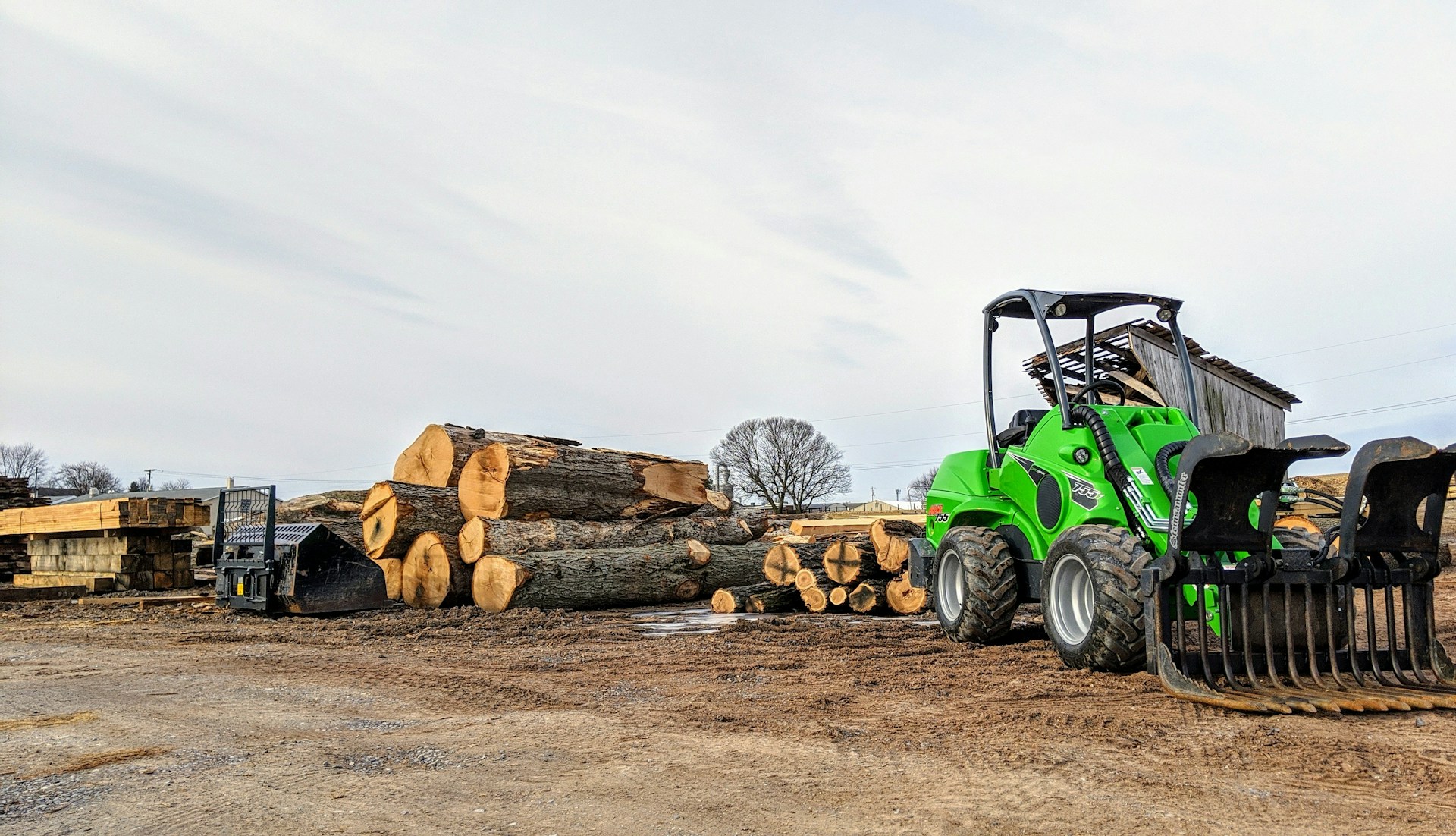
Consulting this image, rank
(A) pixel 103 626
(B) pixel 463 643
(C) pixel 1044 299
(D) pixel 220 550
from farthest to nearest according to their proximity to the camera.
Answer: (D) pixel 220 550 < (A) pixel 103 626 < (B) pixel 463 643 < (C) pixel 1044 299

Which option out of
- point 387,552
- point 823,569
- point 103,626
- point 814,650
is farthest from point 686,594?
point 103,626

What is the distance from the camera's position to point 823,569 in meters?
11.3

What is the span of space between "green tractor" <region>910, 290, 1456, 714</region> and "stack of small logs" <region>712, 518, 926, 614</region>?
4.24 meters

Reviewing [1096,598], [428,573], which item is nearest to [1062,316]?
[1096,598]

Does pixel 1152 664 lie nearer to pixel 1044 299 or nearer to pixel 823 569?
pixel 1044 299

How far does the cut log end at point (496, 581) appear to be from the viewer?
10992 millimetres

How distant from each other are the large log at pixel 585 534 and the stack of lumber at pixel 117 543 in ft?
19.2

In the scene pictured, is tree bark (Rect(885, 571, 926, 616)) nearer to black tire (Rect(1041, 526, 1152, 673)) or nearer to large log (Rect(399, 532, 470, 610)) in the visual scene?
black tire (Rect(1041, 526, 1152, 673))

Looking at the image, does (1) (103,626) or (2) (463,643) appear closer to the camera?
(2) (463,643)

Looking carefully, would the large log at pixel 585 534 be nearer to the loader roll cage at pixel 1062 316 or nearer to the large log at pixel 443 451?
the large log at pixel 443 451

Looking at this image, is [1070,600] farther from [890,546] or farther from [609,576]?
[609,576]

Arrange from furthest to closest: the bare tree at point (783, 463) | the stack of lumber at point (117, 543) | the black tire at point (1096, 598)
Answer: the bare tree at point (783, 463) < the stack of lumber at point (117, 543) < the black tire at point (1096, 598)

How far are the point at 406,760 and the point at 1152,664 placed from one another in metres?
3.73

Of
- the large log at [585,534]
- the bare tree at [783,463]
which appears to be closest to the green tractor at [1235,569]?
the large log at [585,534]
